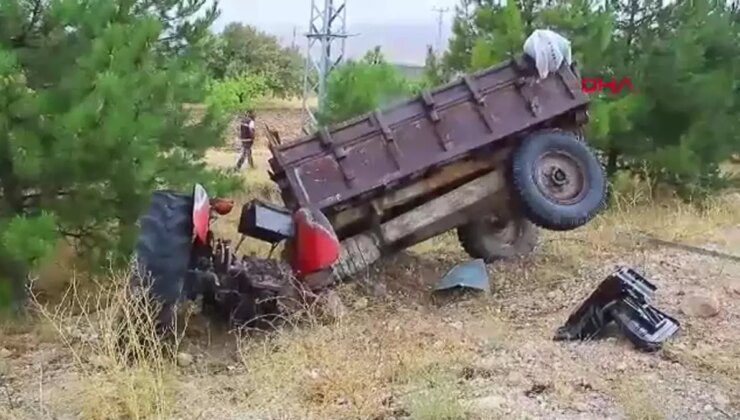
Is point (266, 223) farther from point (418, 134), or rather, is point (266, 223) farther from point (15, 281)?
point (15, 281)

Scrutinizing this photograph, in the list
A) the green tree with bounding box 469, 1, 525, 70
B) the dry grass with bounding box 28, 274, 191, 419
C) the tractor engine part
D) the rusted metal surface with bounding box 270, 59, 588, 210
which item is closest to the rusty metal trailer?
the rusted metal surface with bounding box 270, 59, 588, 210

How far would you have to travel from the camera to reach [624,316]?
6.59 meters

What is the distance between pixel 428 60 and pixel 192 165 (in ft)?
19.5

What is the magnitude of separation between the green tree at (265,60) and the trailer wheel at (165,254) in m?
29.2

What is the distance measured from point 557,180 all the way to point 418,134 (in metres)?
1.22

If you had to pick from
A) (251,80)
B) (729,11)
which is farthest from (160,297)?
(251,80)

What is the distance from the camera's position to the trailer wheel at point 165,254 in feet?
21.1

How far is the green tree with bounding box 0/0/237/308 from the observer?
725 cm

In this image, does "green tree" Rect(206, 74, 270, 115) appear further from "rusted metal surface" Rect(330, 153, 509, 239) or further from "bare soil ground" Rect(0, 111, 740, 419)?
"bare soil ground" Rect(0, 111, 740, 419)

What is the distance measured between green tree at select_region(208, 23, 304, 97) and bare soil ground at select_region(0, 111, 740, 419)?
1103 inches

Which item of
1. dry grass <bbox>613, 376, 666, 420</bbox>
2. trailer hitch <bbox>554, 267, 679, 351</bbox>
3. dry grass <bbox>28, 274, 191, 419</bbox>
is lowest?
dry grass <bbox>613, 376, 666, 420</bbox>

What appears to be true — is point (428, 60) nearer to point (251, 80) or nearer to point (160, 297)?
point (160, 297)

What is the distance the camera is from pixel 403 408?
17.6ft

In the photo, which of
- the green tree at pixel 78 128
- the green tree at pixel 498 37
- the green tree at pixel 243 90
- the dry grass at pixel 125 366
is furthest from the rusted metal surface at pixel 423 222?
the green tree at pixel 243 90
